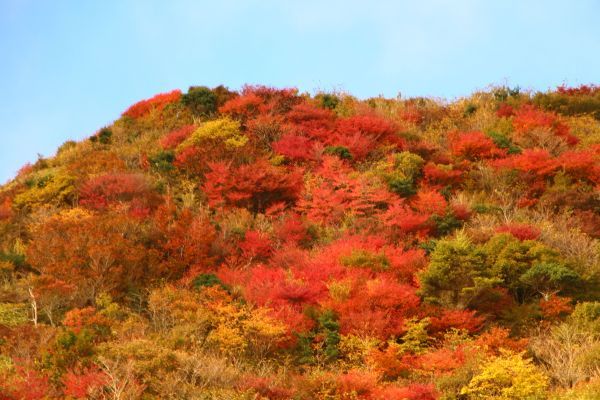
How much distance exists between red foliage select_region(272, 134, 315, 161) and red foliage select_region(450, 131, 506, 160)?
7141 mm

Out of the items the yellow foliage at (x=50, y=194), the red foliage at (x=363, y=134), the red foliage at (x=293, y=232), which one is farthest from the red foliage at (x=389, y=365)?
the yellow foliage at (x=50, y=194)

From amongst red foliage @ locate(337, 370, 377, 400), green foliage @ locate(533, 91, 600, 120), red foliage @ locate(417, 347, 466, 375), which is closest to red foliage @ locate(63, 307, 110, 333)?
red foliage @ locate(337, 370, 377, 400)

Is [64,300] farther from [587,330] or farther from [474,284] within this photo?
[587,330]

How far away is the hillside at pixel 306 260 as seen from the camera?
16422 millimetres

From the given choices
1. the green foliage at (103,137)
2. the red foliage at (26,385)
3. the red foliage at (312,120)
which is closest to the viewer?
the red foliage at (26,385)

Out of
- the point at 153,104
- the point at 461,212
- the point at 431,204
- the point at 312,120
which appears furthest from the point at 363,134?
the point at 153,104

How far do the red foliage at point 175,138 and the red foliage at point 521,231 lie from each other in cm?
1815

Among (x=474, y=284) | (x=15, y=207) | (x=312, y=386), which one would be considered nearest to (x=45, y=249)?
(x=15, y=207)

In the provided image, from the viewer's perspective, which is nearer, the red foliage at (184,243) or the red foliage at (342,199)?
the red foliage at (184,243)

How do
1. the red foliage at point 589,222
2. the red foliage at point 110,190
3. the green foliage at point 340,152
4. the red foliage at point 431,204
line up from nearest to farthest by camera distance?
1. the red foliage at point 589,222
2. the red foliage at point 431,204
3. the red foliage at point 110,190
4. the green foliage at point 340,152

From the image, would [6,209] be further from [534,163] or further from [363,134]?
[534,163]

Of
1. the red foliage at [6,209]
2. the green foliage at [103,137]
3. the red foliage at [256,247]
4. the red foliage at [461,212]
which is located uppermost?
the green foliage at [103,137]

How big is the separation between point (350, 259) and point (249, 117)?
57.5ft

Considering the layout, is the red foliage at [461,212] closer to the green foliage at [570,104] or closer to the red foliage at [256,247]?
the red foliage at [256,247]
